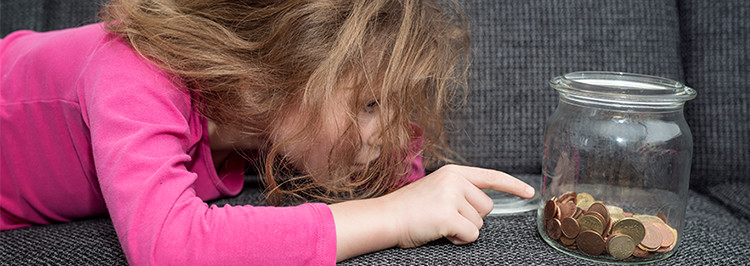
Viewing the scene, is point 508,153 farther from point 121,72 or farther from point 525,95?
point 121,72

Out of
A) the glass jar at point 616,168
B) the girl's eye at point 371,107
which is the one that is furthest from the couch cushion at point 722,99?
the girl's eye at point 371,107

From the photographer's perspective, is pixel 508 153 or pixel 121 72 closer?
pixel 121 72

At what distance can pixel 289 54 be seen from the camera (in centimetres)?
88

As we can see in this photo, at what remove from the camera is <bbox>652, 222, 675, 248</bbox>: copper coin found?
0.80 m

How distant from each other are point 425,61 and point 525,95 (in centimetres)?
35

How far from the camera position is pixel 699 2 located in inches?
47.9

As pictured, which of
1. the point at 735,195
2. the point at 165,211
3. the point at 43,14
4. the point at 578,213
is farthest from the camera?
the point at 43,14

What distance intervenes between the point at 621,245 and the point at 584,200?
3.5 inches

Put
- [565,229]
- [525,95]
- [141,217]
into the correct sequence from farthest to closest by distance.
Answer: [525,95]
[565,229]
[141,217]

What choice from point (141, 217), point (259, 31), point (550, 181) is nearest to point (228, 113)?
point (259, 31)

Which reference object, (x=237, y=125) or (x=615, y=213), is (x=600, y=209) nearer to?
(x=615, y=213)

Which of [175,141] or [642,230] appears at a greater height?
[175,141]

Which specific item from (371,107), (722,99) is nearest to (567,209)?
(371,107)

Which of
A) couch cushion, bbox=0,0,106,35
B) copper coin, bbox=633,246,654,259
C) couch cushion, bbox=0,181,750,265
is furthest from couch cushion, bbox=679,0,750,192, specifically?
couch cushion, bbox=0,0,106,35
